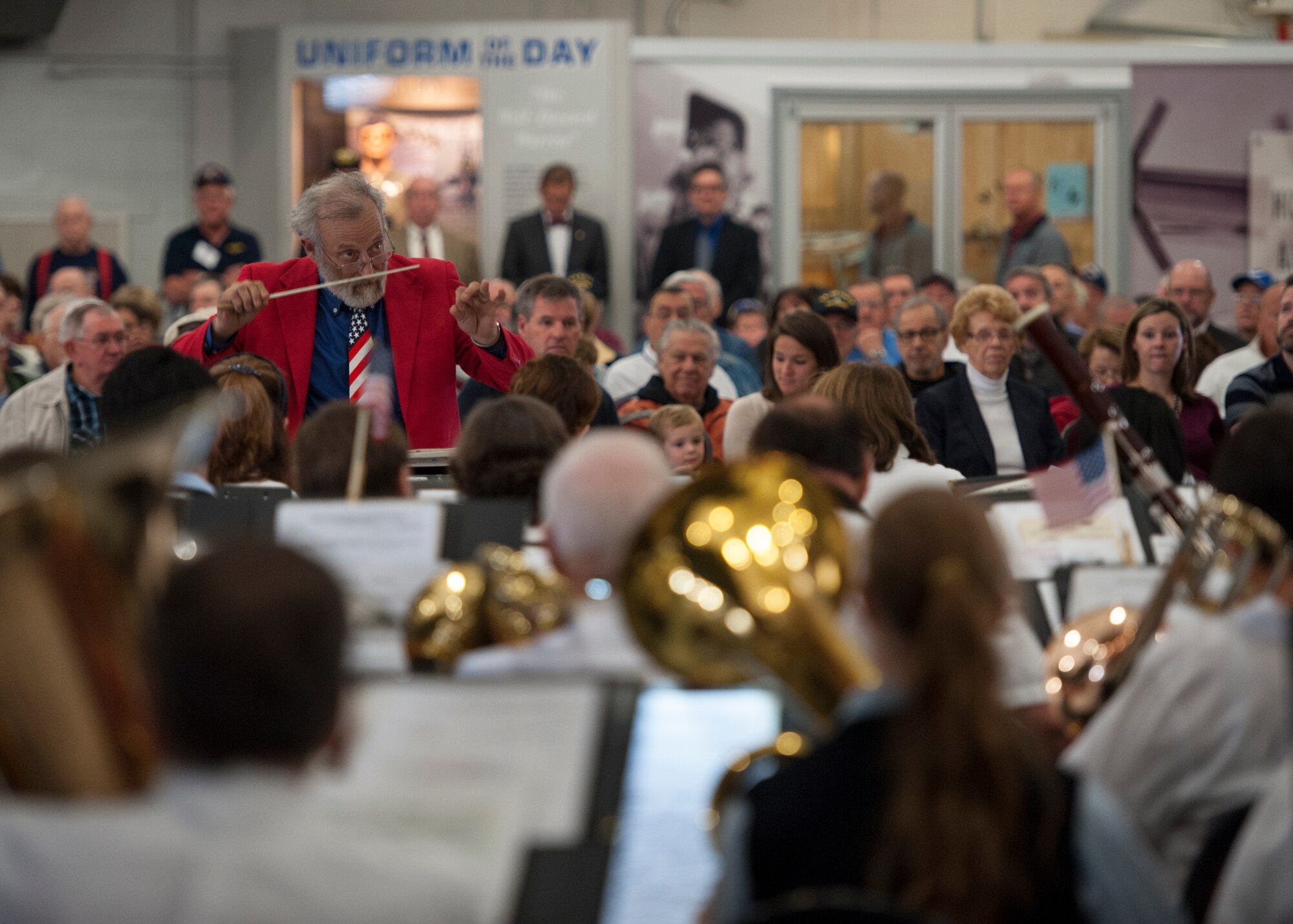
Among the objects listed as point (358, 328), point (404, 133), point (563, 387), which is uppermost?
point (404, 133)

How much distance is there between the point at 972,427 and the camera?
5.83 meters

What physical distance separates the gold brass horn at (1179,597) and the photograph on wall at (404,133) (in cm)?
841

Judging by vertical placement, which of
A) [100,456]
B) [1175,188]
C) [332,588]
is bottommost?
[332,588]

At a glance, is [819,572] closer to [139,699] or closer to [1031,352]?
[139,699]

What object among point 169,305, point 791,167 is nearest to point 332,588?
point 169,305

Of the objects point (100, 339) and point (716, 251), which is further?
point (716, 251)

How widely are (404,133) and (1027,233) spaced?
4.06 meters

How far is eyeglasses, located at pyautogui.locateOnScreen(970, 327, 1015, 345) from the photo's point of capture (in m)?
6.02

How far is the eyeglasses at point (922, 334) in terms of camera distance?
6480mm

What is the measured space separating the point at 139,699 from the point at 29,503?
26 centimetres

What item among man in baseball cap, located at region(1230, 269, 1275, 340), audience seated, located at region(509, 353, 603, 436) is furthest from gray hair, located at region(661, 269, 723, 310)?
audience seated, located at region(509, 353, 603, 436)

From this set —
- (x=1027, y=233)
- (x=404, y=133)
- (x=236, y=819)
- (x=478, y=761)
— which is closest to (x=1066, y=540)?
(x=478, y=761)

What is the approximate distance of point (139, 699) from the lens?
6.28 feet

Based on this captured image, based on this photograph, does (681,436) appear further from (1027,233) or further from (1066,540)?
(1027,233)
